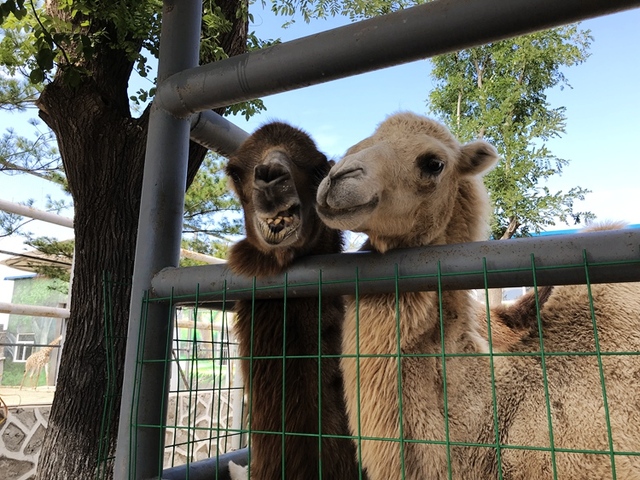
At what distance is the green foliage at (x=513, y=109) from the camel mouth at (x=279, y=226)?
→ 10501 mm

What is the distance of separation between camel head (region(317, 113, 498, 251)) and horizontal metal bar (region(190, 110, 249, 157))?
88cm

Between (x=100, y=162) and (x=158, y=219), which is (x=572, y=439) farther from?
(x=100, y=162)

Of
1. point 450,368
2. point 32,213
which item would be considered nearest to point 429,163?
point 450,368

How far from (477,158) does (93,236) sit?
3387 millimetres

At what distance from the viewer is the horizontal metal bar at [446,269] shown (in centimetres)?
152

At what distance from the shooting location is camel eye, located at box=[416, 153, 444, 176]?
234 centimetres

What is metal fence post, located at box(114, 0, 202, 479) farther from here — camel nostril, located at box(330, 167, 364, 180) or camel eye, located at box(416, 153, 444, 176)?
camel eye, located at box(416, 153, 444, 176)

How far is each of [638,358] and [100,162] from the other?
430 centimetres

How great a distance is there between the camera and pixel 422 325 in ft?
7.18

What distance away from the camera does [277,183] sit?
2639 millimetres

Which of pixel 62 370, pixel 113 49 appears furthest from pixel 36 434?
pixel 113 49

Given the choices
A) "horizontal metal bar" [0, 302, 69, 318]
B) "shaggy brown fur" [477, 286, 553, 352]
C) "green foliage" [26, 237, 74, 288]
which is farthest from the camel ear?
"green foliage" [26, 237, 74, 288]

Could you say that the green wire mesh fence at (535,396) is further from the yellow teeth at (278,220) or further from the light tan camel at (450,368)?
the yellow teeth at (278,220)

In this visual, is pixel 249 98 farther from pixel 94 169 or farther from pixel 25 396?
pixel 25 396
